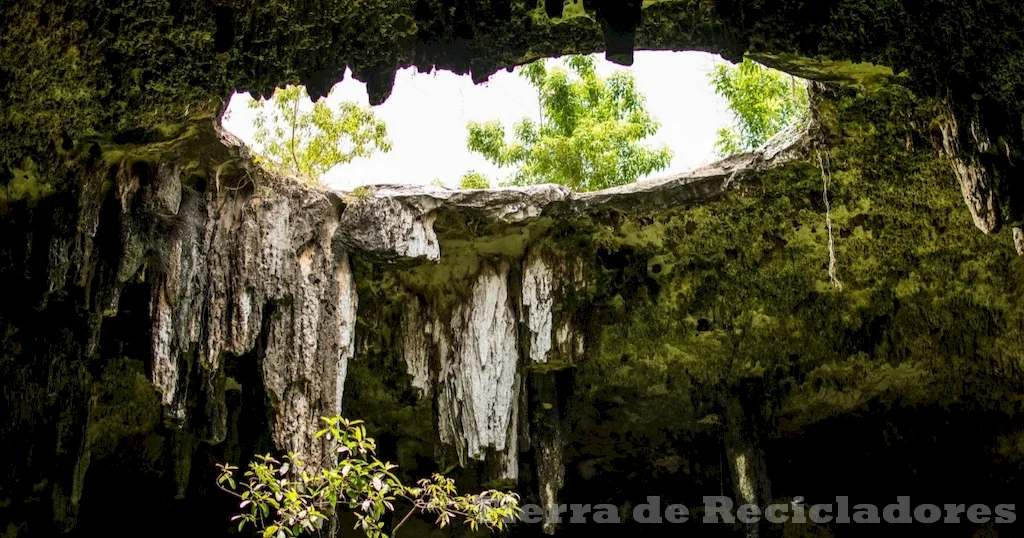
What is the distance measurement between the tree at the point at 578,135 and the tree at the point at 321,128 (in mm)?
3631

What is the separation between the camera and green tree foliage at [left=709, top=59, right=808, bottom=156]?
1195cm

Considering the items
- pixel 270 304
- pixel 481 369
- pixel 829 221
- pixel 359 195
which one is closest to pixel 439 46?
pixel 359 195

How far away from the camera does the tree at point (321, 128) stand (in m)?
8.72

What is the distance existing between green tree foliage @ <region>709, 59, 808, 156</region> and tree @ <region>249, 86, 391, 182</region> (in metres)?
4.66

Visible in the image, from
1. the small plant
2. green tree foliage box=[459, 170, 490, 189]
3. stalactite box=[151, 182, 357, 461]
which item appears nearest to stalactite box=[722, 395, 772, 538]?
green tree foliage box=[459, 170, 490, 189]

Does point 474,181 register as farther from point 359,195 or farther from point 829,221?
point 829,221

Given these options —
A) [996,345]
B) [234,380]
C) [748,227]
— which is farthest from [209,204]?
[996,345]

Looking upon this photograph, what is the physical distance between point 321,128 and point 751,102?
18.4 feet

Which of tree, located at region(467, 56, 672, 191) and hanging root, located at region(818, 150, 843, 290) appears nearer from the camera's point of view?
hanging root, located at region(818, 150, 843, 290)

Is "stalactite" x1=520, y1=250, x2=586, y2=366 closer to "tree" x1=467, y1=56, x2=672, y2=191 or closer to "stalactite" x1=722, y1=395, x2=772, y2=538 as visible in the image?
"stalactite" x1=722, y1=395, x2=772, y2=538

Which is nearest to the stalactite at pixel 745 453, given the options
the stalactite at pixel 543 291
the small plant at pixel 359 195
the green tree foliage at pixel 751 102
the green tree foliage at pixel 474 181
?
the stalactite at pixel 543 291

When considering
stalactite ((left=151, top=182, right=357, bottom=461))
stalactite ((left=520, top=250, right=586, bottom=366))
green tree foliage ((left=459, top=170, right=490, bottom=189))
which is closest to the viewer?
stalactite ((left=151, top=182, right=357, bottom=461))

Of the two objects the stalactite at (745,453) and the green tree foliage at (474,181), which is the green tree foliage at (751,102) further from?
the stalactite at (745,453)

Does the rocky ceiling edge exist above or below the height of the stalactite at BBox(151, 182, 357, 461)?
above
